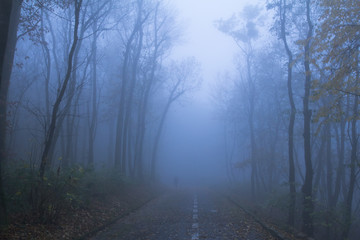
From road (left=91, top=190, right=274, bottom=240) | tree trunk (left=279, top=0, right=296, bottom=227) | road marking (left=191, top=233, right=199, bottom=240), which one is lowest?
road (left=91, top=190, right=274, bottom=240)

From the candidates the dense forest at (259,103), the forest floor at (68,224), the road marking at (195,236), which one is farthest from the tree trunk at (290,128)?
the forest floor at (68,224)

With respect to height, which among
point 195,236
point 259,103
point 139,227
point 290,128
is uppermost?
point 259,103

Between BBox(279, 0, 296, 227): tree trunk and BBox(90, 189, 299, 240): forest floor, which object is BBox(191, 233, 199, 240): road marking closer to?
BBox(90, 189, 299, 240): forest floor

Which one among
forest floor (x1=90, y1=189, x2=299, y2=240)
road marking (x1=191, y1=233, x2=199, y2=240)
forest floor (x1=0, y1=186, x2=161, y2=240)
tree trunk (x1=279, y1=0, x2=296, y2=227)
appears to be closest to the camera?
forest floor (x1=0, y1=186, x2=161, y2=240)

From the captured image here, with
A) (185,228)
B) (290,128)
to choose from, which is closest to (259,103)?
(290,128)

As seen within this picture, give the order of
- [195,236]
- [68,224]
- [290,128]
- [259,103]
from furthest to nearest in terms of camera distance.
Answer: [259,103], [290,128], [68,224], [195,236]

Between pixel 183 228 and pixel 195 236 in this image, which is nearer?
pixel 195 236

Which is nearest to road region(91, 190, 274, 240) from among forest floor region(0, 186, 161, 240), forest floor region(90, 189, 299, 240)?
forest floor region(90, 189, 299, 240)

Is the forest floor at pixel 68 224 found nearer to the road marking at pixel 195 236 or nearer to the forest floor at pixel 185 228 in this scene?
the forest floor at pixel 185 228

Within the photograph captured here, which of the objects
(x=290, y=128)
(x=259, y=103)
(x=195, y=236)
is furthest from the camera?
(x=259, y=103)

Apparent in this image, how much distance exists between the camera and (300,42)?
26.1 ft

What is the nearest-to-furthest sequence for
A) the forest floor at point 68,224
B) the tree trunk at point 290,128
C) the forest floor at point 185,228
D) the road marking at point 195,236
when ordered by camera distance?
the forest floor at point 68,224 → the road marking at point 195,236 → the forest floor at point 185,228 → the tree trunk at point 290,128

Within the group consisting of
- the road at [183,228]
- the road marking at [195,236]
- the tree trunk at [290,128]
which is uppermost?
the tree trunk at [290,128]

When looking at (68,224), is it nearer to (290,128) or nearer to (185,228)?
(185,228)
